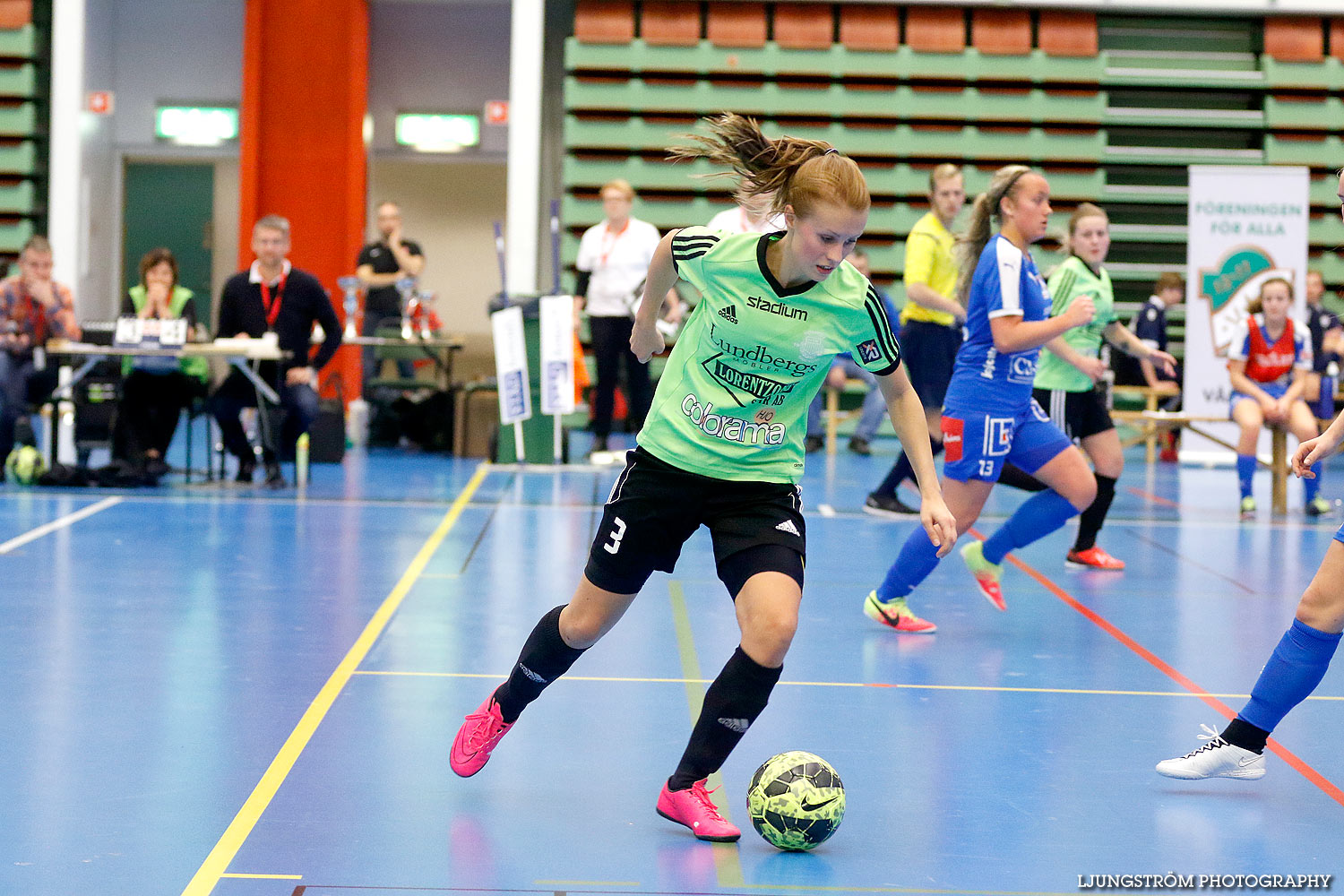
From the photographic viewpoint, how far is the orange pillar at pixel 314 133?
14.5m

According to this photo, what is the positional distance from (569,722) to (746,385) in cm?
131

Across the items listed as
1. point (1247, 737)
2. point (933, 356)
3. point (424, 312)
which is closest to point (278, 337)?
point (424, 312)

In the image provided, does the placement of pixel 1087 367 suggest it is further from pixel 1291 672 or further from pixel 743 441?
pixel 743 441

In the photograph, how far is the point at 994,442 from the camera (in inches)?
204

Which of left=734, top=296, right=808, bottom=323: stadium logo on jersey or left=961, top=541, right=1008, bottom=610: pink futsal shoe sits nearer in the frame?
left=734, top=296, right=808, bottom=323: stadium logo on jersey

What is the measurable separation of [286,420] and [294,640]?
14.6 feet

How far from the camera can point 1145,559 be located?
7.21m

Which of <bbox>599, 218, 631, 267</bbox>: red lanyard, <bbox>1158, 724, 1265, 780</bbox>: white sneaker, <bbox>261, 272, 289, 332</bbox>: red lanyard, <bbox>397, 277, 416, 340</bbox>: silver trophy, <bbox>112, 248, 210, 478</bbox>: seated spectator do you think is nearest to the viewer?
<bbox>1158, 724, 1265, 780</bbox>: white sneaker

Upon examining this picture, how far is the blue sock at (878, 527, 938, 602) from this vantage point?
512 centimetres

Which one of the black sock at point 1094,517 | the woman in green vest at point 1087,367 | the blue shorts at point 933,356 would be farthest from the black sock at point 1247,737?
the blue shorts at point 933,356

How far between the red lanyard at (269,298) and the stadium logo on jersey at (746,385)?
6472 millimetres

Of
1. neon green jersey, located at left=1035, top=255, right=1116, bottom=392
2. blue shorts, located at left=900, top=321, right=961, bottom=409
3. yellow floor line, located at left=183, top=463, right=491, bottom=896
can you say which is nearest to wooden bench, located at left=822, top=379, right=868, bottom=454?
blue shorts, located at left=900, top=321, right=961, bottom=409

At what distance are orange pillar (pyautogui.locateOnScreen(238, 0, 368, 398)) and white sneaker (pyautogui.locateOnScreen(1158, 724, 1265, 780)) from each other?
11835 millimetres

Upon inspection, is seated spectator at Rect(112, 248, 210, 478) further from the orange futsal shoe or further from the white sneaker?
the white sneaker
